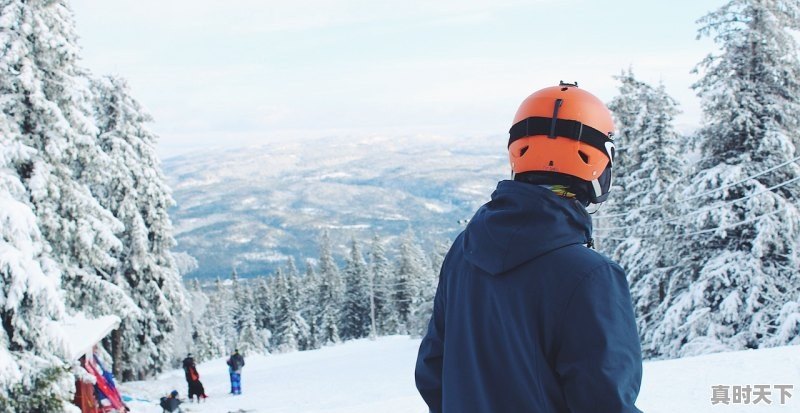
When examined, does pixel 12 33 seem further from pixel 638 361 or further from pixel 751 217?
pixel 751 217

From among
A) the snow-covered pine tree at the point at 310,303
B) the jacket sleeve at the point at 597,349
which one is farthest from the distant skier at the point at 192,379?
the snow-covered pine tree at the point at 310,303

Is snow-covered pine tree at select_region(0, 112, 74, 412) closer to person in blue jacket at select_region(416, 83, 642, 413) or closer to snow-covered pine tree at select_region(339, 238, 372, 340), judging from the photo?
person in blue jacket at select_region(416, 83, 642, 413)

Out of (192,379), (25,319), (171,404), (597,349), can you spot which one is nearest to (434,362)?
(597,349)

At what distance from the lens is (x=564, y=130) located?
2.33m

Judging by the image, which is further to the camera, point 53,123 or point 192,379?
point 192,379

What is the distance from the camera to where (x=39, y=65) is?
1577 centimetres

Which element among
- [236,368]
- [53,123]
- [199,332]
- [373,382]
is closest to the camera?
[53,123]

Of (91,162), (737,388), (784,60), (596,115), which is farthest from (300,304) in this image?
(596,115)

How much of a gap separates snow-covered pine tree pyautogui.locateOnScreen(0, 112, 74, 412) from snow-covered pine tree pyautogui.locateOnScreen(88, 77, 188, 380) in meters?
12.8

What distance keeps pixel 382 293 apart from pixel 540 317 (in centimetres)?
6334

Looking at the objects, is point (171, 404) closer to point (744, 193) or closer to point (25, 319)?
point (25, 319)

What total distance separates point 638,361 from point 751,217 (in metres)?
16.1

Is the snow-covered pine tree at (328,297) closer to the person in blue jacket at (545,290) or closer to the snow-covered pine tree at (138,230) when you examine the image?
the snow-covered pine tree at (138,230)
